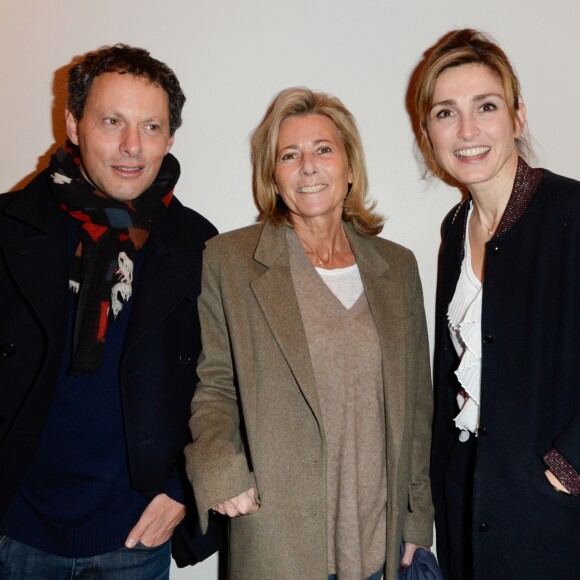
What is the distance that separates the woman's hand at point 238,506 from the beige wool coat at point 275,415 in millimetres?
31

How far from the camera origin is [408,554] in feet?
6.77

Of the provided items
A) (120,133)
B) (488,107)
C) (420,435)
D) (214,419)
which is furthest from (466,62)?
(214,419)

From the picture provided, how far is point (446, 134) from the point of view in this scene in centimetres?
198

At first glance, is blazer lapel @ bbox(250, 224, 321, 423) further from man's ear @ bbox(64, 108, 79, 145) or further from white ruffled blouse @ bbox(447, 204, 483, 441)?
man's ear @ bbox(64, 108, 79, 145)

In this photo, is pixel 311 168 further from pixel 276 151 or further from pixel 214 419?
pixel 214 419

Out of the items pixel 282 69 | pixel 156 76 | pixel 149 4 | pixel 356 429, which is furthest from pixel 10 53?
pixel 356 429

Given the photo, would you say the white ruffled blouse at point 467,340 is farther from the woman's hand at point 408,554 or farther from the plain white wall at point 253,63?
the plain white wall at point 253,63

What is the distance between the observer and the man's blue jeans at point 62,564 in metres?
1.81

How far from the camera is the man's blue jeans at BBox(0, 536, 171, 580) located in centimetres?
181

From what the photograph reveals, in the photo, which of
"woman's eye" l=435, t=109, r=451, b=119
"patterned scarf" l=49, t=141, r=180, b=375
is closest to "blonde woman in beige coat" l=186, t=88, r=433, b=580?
"patterned scarf" l=49, t=141, r=180, b=375

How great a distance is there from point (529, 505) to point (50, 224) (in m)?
1.58

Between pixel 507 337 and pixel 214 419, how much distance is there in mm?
882

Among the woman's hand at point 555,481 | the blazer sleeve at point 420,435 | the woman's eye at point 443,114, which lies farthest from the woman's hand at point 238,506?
the woman's eye at point 443,114

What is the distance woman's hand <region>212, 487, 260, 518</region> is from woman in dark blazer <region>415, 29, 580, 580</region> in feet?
2.15
